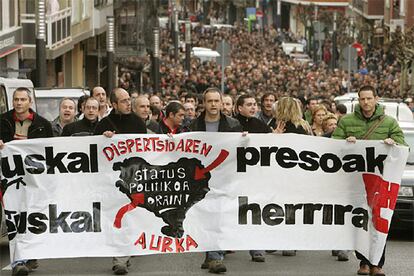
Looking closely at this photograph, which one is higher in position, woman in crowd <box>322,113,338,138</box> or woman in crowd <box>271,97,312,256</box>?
woman in crowd <box>271,97,312,256</box>

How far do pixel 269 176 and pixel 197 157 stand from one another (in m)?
0.71

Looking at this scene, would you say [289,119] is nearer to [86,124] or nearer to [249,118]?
[249,118]

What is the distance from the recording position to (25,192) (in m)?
13.1

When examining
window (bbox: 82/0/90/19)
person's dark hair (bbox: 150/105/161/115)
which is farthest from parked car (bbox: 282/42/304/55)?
person's dark hair (bbox: 150/105/161/115)

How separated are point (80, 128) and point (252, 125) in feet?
5.74

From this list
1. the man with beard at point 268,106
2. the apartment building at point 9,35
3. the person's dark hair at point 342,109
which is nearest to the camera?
the man with beard at point 268,106

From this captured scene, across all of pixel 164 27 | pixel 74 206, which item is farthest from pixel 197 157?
pixel 164 27

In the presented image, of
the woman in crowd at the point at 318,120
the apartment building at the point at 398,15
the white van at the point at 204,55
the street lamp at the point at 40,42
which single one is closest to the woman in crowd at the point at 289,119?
the woman in crowd at the point at 318,120

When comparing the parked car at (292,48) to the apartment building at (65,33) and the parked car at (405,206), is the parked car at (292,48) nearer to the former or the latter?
the apartment building at (65,33)

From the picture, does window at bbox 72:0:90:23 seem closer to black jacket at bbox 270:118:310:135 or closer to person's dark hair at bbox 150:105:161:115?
person's dark hair at bbox 150:105:161:115

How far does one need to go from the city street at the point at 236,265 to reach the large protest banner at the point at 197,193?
312mm

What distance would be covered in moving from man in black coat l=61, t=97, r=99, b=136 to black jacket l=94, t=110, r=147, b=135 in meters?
0.68

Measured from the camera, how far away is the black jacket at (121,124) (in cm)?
1350

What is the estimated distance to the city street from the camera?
43.8 feet
